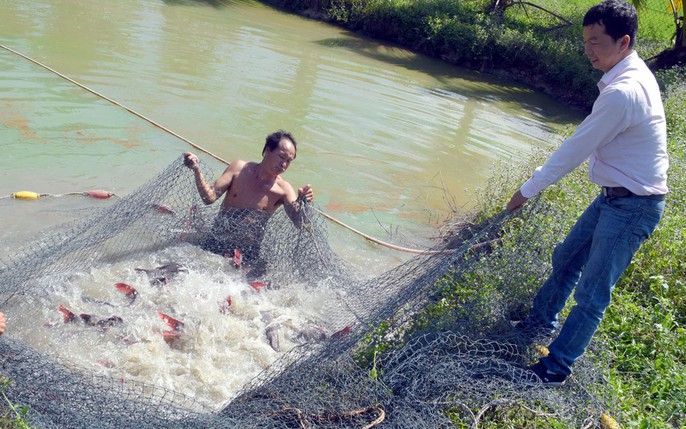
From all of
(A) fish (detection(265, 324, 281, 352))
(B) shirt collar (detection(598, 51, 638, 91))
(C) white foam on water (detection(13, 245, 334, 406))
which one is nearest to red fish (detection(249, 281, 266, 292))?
(C) white foam on water (detection(13, 245, 334, 406))

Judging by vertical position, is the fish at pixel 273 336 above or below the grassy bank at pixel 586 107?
below

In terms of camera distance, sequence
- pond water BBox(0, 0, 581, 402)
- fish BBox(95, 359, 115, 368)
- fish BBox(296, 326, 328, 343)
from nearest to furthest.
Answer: fish BBox(95, 359, 115, 368) → fish BBox(296, 326, 328, 343) → pond water BBox(0, 0, 581, 402)

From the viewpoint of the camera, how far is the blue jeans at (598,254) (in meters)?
3.33

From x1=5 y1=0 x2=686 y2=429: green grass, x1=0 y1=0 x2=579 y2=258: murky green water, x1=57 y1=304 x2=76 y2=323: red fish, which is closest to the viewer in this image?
x1=5 y1=0 x2=686 y2=429: green grass

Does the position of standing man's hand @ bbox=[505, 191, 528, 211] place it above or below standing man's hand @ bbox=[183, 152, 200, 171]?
above

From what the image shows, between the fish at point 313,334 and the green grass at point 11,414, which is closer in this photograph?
the green grass at point 11,414

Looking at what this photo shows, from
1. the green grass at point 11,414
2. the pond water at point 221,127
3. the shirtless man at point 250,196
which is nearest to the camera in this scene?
the green grass at point 11,414

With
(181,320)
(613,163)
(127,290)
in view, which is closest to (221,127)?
(127,290)

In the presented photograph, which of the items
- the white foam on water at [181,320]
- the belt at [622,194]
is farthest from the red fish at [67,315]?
the belt at [622,194]

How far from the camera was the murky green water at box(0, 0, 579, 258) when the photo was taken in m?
7.77

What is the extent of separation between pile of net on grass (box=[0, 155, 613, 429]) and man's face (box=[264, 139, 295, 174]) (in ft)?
2.75

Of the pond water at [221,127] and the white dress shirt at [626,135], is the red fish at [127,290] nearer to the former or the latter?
the pond water at [221,127]

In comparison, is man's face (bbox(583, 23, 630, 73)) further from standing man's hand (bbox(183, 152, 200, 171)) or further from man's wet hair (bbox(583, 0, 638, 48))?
standing man's hand (bbox(183, 152, 200, 171))

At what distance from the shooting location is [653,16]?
1934 centimetres
